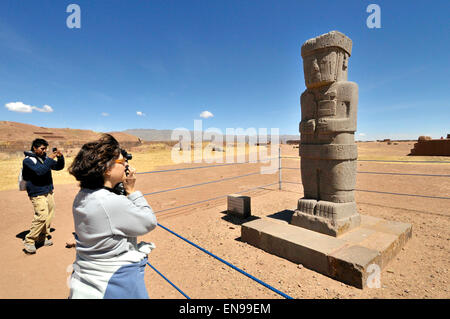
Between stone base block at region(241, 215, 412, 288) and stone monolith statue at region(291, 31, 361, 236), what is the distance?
27cm

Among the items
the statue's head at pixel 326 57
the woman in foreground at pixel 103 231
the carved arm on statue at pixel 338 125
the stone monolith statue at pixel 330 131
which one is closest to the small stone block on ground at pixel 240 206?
the stone monolith statue at pixel 330 131

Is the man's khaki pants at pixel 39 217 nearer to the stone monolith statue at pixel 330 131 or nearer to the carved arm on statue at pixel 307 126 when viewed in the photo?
the stone monolith statue at pixel 330 131

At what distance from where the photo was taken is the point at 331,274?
9.78ft

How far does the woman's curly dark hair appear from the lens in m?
1.25

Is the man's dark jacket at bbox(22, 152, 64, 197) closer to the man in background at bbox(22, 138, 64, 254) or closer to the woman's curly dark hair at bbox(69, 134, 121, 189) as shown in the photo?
the man in background at bbox(22, 138, 64, 254)

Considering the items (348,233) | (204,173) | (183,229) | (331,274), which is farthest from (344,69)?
(204,173)

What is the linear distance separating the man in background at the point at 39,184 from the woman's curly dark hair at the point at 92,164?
2781 millimetres

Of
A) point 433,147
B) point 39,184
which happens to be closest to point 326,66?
point 39,184

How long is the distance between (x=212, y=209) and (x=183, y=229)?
4.87 feet

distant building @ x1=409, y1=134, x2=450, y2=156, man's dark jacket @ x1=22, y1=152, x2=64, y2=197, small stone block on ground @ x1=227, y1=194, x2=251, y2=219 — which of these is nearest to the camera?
man's dark jacket @ x1=22, y1=152, x2=64, y2=197

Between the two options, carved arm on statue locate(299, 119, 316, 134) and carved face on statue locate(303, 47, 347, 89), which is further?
carved arm on statue locate(299, 119, 316, 134)

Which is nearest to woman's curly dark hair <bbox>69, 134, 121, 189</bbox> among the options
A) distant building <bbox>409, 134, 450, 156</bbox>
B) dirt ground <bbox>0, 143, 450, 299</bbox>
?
dirt ground <bbox>0, 143, 450, 299</bbox>
